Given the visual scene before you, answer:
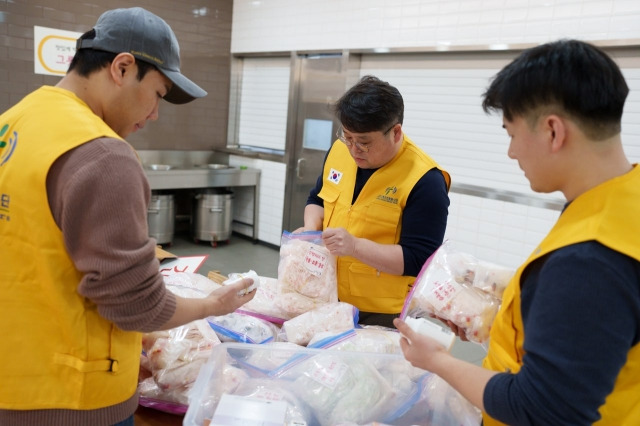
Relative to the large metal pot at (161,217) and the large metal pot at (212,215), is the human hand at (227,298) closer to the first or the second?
the large metal pot at (161,217)

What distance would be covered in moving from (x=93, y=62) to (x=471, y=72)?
381 cm

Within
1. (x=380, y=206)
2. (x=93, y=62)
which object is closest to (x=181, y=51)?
(x=380, y=206)

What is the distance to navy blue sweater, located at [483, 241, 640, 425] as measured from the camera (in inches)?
30.8

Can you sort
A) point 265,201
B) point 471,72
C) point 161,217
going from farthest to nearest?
point 265,201 < point 161,217 < point 471,72

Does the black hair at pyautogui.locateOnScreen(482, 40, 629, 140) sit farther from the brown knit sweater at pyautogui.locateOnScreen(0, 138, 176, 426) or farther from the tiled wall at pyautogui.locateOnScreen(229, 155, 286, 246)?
the tiled wall at pyautogui.locateOnScreen(229, 155, 286, 246)

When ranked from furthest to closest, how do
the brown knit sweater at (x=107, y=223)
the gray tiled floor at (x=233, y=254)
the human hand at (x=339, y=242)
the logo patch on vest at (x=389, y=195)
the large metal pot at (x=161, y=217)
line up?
the large metal pot at (x=161, y=217), the gray tiled floor at (x=233, y=254), the logo patch on vest at (x=389, y=195), the human hand at (x=339, y=242), the brown knit sweater at (x=107, y=223)

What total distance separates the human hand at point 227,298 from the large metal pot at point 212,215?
16.0 feet

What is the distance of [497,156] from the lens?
4250 millimetres

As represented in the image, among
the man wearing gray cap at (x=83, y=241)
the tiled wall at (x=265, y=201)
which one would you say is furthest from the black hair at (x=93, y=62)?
the tiled wall at (x=265, y=201)

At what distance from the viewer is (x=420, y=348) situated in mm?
1087

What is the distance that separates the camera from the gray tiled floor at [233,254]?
5.39 m

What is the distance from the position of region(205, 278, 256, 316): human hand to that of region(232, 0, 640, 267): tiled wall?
325 centimetres

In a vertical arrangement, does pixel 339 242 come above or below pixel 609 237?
below

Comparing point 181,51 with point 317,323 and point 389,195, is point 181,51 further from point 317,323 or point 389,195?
point 317,323
